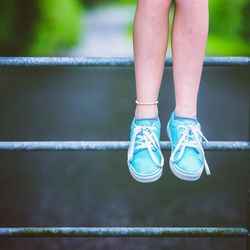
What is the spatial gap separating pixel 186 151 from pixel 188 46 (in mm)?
239

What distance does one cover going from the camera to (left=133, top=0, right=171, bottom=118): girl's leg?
4.75ft

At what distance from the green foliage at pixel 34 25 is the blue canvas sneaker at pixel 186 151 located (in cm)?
567

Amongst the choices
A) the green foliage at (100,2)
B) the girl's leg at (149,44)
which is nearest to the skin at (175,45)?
the girl's leg at (149,44)

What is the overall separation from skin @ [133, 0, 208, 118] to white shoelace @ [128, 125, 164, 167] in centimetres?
5

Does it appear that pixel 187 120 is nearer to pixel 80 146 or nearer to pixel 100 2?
pixel 80 146

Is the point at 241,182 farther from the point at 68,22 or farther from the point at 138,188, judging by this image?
the point at 68,22

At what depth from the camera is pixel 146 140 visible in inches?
59.3

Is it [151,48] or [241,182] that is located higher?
[151,48]

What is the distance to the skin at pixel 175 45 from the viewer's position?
4.75 feet

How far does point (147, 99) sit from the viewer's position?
4.94ft

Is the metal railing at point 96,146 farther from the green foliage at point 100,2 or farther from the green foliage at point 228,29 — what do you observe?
the green foliage at point 100,2

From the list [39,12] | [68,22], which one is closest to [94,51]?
[68,22]

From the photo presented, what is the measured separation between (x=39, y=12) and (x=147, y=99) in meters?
6.28

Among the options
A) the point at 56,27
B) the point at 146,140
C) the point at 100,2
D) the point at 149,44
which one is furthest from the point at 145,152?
the point at 100,2
